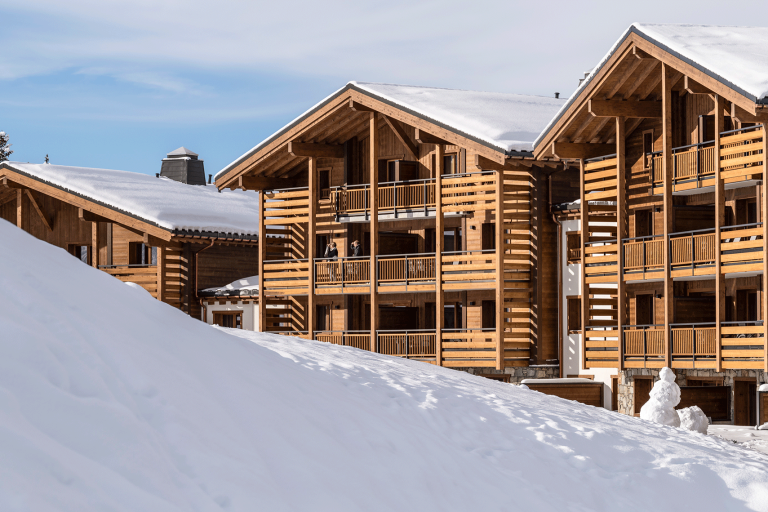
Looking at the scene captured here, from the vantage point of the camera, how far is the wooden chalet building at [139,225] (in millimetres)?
36344

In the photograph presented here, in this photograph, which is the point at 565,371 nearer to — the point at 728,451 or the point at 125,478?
the point at 728,451

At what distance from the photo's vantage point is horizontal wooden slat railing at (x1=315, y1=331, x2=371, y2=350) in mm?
31984

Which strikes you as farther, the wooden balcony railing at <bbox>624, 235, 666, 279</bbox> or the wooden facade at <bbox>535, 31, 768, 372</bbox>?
the wooden balcony railing at <bbox>624, 235, 666, 279</bbox>

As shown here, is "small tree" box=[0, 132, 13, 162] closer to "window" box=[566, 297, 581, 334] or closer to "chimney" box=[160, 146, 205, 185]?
"chimney" box=[160, 146, 205, 185]

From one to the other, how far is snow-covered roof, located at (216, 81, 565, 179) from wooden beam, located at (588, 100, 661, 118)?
2.51 meters

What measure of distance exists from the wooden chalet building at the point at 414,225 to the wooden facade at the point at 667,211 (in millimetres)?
1787

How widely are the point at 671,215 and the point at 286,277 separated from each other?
1352cm

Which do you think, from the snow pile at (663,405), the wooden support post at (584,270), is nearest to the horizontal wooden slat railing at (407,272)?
the wooden support post at (584,270)

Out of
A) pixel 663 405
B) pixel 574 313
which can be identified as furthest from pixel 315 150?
pixel 663 405

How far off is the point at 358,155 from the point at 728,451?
885 inches

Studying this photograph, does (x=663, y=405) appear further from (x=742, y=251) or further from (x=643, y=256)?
(x=643, y=256)

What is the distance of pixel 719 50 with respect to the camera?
2448cm

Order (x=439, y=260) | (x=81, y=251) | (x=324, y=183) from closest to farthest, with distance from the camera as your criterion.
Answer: (x=439, y=260)
(x=324, y=183)
(x=81, y=251)

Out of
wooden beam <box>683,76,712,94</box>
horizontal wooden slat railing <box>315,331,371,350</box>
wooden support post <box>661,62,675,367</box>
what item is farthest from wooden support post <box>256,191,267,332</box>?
wooden beam <box>683,76,712,94</box>
